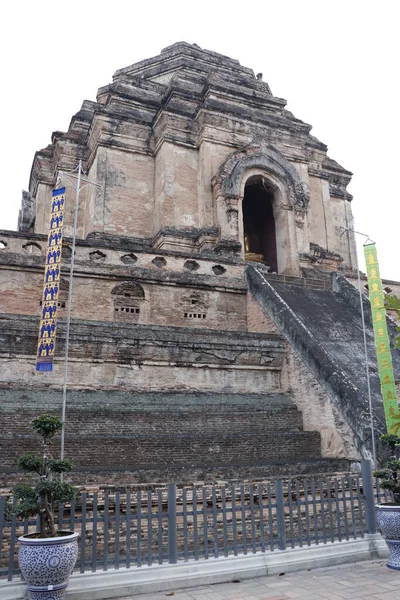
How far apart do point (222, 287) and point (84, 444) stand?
729 centimetres

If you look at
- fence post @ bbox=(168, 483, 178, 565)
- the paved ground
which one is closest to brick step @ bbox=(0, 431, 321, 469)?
fence post @ bbox=(168, 483, 178, 565)

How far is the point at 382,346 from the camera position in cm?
1012

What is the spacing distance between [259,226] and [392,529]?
17.1 m

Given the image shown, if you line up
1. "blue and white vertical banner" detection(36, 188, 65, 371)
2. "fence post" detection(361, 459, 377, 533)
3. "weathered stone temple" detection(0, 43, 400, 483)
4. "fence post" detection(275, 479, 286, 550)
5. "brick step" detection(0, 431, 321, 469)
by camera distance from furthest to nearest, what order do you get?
1. "weathered stone temple" detection(0, 43, 400, 483)
2. "blue and white vertical banner" detection(36, 188, 65, 371)
3. "brick step" detection(0, 431, 321, 469)
4. "fence post" detection(361, 459, 377, 533)
5. "fence post" detection(275, 479, 286, 550)

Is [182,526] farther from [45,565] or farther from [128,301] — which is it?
[128,301]

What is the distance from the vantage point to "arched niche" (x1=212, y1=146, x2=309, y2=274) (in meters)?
17.3

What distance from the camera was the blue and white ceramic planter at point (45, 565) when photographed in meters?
4.64

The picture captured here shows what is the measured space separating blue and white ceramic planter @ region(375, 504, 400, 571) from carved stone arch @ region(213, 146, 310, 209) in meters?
12.7

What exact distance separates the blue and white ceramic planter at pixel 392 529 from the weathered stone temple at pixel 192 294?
2.25m

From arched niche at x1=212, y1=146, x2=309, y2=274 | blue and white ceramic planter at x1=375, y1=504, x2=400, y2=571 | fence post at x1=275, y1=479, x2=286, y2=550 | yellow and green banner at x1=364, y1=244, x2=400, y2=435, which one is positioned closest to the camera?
blue and white ceramic planter at x1=375, y1=504, x2=400, y2=571

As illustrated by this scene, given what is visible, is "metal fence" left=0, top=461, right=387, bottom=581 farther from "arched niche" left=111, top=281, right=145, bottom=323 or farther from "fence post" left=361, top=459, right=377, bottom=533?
"arched niche" left=111, top=281, right=145, bottom=323

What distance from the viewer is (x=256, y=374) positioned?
37.9 feet

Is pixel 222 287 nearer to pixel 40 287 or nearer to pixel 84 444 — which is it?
pixel 40 287

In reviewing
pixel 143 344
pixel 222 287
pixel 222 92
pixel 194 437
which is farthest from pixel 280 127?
pixel 194 437
